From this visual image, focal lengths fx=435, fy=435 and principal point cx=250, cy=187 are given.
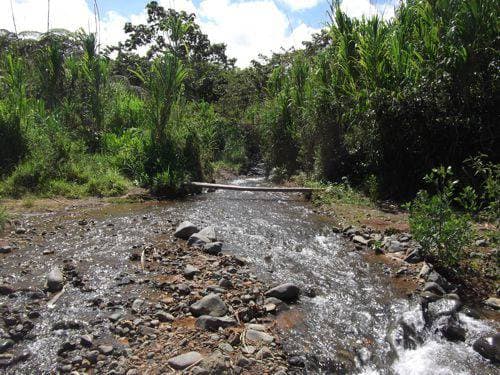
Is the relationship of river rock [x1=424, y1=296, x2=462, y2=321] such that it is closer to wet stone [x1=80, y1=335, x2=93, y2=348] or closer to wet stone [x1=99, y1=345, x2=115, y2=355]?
wet stone [x1=99, y1=345, x2=115, y2=355]

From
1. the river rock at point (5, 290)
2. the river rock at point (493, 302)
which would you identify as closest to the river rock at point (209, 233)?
the river rock at point (5, 290)

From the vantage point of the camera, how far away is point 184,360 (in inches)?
139

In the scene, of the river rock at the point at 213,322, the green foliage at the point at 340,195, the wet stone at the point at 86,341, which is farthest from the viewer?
the green foliage at the point at 340,195

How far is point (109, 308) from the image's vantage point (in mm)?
4426

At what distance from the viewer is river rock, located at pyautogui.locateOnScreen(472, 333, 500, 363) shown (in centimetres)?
402

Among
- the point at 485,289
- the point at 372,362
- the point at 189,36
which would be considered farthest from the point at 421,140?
the point at 189,36

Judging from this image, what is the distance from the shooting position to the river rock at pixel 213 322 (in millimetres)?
4113

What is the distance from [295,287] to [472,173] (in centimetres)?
518

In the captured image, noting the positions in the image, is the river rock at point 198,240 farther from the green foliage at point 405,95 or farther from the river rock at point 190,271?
the green foliage at point 405,95

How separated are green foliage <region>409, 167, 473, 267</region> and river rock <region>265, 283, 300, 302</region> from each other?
1.96 meters

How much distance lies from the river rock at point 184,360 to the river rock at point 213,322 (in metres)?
0.49

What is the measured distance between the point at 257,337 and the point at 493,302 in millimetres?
2860

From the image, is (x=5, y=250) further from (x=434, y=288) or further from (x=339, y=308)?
(x=434, y=288)

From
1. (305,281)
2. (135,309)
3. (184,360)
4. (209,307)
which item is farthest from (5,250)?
(305,281)
